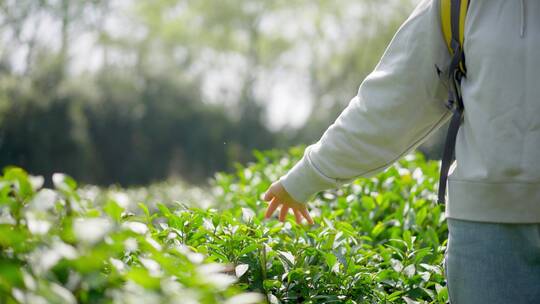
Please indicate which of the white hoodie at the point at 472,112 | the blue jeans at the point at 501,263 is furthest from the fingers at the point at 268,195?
the blue jeans at the point at 501,263

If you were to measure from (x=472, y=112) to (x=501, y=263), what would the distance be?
0.41 m

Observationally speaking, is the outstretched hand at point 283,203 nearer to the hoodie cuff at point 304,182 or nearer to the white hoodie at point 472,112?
the hoodie cuff at point 304,182

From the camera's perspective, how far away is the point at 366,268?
188 cm

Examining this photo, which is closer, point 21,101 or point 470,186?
point 470,186

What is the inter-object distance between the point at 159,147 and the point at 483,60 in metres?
18.9

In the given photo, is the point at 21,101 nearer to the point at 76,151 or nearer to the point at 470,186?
the point at 76,151

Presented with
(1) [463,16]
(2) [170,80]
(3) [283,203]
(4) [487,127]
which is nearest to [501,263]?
(4) [487,127]

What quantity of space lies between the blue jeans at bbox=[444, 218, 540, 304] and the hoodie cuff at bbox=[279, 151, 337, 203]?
526mm

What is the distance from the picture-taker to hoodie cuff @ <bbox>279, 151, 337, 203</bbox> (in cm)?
201

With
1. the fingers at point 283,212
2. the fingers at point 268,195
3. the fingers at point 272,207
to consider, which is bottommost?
the fingers at point 283,212

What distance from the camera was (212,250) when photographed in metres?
1.83

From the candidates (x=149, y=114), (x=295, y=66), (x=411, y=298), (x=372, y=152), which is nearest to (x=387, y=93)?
(x=372, y=152)

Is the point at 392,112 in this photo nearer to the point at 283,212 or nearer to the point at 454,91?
the point at 454,91

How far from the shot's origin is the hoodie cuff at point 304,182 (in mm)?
2011
